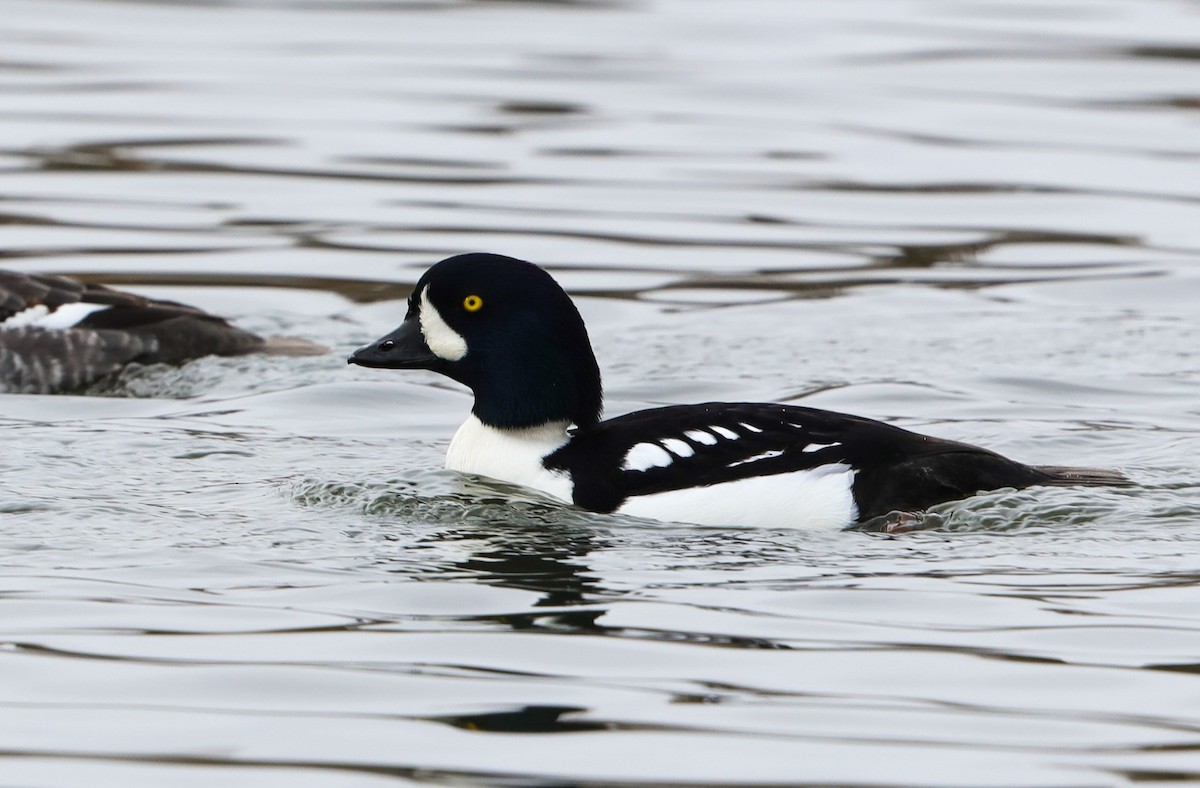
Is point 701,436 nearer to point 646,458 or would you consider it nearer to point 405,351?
point 646,458

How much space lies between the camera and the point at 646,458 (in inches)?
295

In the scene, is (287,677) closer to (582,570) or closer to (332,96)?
(582,570)

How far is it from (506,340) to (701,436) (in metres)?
0.83

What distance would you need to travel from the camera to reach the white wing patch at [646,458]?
748 cm

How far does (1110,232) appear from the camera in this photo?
47.2 feet

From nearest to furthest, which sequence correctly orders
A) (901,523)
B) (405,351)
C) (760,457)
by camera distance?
(901,523) < (760,457) < (405,351)

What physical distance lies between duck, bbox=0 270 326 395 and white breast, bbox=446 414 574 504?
295 cm

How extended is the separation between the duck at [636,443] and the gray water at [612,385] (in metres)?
0.11

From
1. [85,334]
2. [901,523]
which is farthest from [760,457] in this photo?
[85,334]

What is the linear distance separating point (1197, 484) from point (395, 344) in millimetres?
2969

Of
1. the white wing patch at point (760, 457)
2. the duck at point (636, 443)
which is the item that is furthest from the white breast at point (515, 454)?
the white wing patch at point (760, 457)

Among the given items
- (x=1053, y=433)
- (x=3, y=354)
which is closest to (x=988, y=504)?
(x=1053, y=433)

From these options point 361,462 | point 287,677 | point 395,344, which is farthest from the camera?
point 361,462

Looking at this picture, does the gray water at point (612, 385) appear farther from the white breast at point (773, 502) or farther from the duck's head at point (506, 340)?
the duck's head at point (506, 340)
